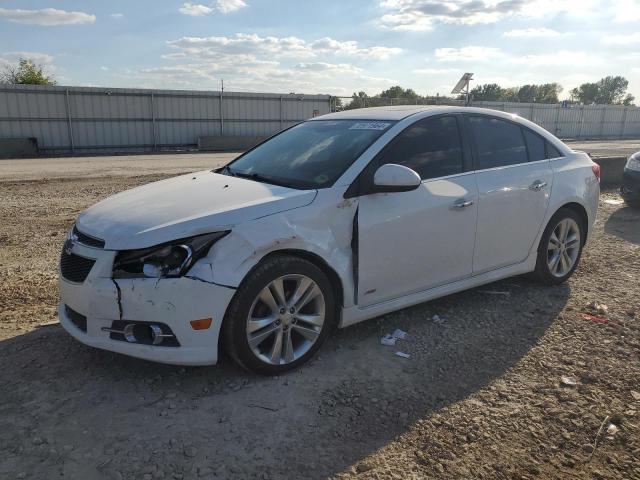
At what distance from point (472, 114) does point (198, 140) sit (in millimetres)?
23731

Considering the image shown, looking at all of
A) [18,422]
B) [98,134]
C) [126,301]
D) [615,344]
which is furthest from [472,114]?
[98,134]

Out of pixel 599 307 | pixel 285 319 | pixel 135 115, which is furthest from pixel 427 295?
pixel 135 115

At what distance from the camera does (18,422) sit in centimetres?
290

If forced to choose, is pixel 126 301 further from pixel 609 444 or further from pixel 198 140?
pixel 198 140

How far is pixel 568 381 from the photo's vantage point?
3.46 m

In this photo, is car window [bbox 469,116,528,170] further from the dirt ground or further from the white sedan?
the dirt ground

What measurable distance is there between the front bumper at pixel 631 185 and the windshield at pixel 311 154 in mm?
7175

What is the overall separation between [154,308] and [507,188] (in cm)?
300

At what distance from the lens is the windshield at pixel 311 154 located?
3799 millimetres

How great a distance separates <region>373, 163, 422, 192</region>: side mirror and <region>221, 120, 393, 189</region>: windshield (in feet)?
0.86

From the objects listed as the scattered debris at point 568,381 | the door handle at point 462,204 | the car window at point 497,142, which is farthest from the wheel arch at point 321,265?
the car window at point 497,142

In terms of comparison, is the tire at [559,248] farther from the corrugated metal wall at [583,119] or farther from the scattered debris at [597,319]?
the corrugated metal wall at [583,119]

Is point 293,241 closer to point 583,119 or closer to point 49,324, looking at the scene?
point 49,324

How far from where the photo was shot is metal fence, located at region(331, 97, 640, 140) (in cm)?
3741
